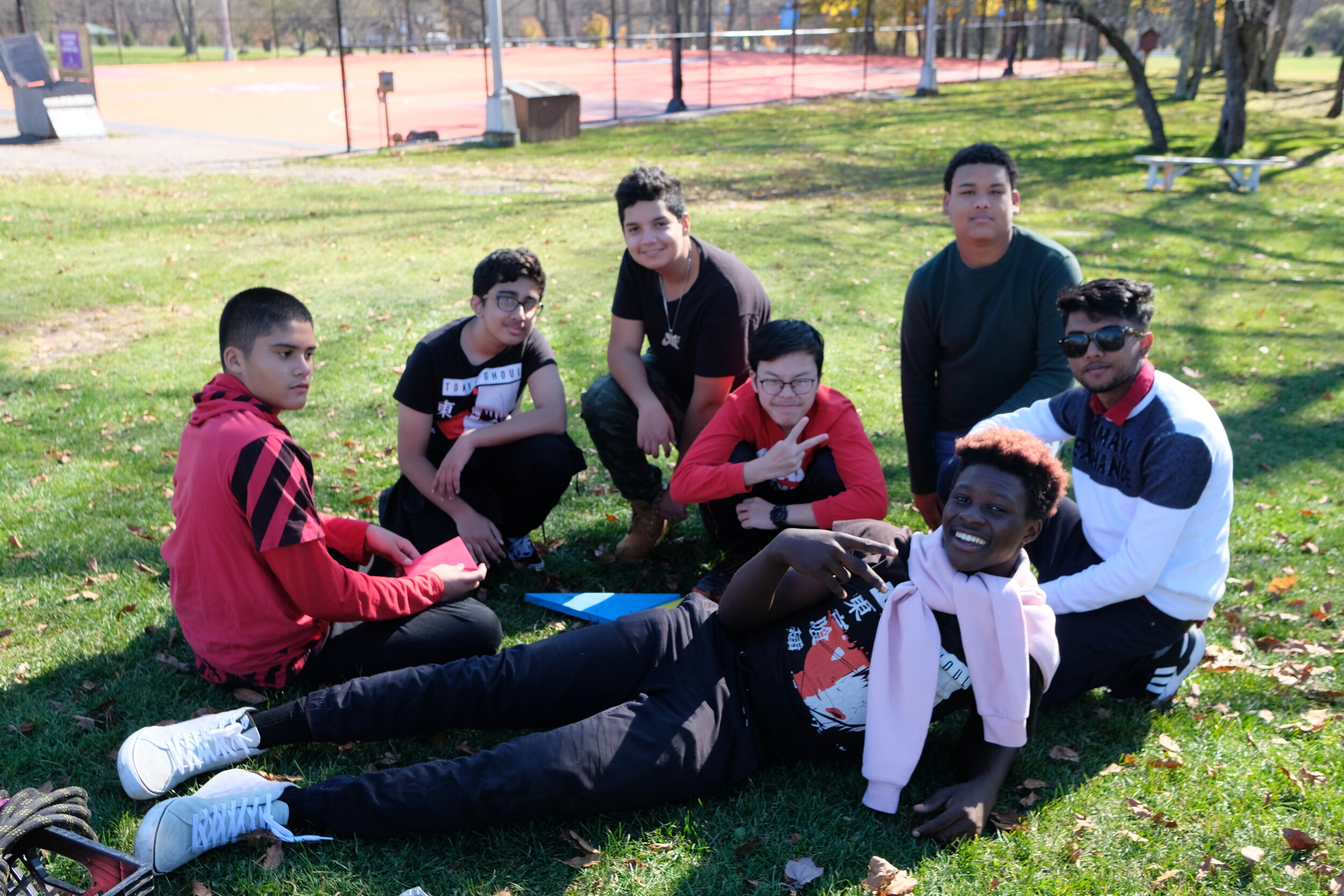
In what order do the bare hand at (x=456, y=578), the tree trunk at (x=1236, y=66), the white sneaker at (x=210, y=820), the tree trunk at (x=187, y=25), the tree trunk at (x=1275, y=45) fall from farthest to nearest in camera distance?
the tree trunk at (x=187, y=25) → the tree trunk at (x=1275, y=45) → the tree trunk at (x=1236, y=66) → the bare hand at (x=456, y=578) → the white sneaker at (x=210, y=820)

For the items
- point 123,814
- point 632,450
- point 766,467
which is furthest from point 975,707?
point 123,814

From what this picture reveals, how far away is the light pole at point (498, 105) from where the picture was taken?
17.8 meters

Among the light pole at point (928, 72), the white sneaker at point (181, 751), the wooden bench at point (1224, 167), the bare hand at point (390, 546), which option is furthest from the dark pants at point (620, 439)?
the light pole at point (928, 72)

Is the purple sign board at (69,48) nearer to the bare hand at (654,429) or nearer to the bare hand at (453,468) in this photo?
the bare hand at (453,468)

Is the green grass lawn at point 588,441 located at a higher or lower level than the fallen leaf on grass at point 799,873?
higher

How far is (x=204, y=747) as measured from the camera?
303 cm

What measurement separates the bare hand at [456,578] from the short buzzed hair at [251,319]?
102 centimetres

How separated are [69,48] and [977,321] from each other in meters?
18.9

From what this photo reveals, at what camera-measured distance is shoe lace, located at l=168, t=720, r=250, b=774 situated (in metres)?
2.99

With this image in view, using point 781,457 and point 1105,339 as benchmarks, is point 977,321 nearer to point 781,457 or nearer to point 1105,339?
point 1105,339

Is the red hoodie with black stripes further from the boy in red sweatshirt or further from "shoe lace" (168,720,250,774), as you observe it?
the boy in red sweatshirt

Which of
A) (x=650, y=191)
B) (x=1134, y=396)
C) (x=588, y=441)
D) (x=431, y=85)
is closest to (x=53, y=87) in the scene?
(x=588, y=441)

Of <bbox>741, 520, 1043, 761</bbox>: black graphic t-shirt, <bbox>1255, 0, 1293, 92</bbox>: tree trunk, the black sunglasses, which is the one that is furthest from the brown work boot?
<bbox>1255, 0, 1293, 92</bbox>: tree trunk

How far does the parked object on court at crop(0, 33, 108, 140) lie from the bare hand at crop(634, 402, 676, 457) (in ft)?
57.6
